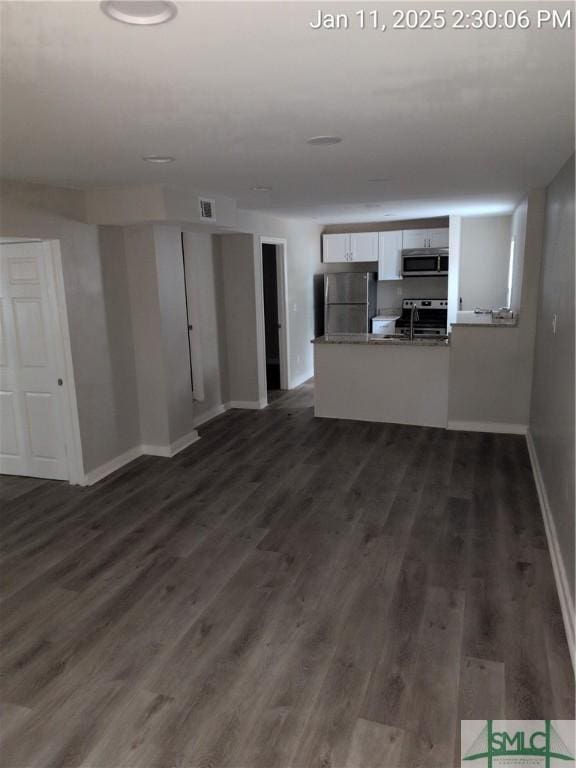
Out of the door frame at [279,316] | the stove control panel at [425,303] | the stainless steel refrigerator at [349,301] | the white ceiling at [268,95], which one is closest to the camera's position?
the white ceiling at [268,95]

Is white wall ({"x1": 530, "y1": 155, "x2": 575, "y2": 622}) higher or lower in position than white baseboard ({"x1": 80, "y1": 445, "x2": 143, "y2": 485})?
higher

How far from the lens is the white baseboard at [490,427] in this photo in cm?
543

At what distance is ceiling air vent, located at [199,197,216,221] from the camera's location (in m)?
4.64

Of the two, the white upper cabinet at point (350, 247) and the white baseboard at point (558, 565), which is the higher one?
the white upper cabinet at point (350, 247)

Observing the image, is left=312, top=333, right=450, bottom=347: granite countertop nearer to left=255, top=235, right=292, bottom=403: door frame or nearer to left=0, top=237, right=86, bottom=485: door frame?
left=255, top=235, right=292, bottom=403: door frame

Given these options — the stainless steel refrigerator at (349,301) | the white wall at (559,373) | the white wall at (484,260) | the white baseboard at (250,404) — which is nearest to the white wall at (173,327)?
the white baseboard at (250,404)

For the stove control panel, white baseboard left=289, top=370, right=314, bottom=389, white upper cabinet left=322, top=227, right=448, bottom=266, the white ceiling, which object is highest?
the white ceiling

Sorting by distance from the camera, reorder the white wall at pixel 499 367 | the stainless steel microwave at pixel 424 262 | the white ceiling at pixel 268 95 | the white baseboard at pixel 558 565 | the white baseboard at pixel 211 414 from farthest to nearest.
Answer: the stainless steel microwave at pixel 424 262, the white baseboard at pixel 211 414, the white wall at pixel 499 367, the white baseboard at pixel 558 565, the white ceiling at pixel 268 95

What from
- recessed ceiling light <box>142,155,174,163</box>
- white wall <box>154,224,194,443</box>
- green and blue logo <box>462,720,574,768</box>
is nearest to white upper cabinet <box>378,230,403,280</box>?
white wall <box>154,224,194,443</box>

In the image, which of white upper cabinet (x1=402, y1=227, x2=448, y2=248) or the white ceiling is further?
white upper cabinet (x1=402, y1=227, x2=448, y2=248)

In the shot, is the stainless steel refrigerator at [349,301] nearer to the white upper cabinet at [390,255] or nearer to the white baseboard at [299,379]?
the white upper cabinet at [390,255]

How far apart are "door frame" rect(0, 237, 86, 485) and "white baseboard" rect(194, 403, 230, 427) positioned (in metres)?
1.77

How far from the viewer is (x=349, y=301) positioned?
8.41 metres

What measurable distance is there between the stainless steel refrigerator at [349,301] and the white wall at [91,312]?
13.8 feet
